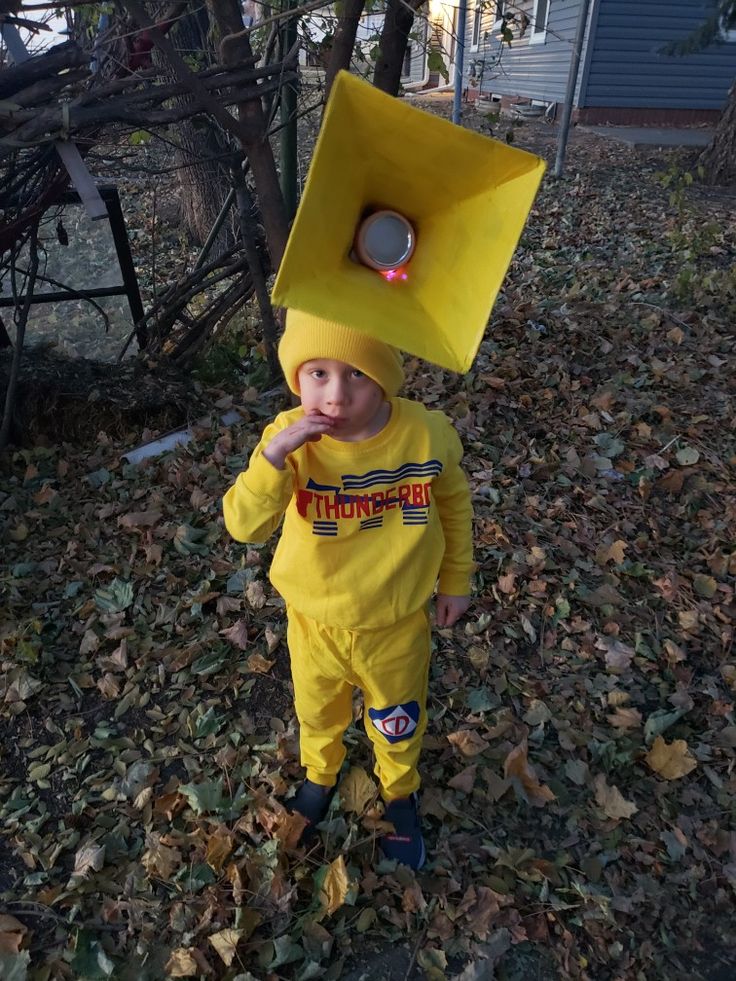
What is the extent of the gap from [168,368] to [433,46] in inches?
88.8

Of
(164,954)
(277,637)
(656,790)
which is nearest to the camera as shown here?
(164,954)

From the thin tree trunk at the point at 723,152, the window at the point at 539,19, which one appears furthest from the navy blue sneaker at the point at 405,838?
the window at the point at 539,19

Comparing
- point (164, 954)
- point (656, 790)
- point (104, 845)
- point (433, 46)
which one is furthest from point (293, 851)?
point (433, 46)

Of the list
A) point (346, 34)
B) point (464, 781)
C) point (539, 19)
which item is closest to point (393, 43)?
point (346, 34)

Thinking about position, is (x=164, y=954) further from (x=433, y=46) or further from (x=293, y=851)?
(x=433, y=46)

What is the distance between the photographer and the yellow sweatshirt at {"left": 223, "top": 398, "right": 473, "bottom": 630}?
1565 millimetres

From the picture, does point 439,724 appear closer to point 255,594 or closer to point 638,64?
point 255,594

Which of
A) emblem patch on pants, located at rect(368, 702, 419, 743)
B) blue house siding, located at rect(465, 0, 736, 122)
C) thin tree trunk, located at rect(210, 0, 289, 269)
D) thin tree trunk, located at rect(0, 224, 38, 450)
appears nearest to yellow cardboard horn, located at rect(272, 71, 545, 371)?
emblem patch on pants, located at rect(368, 702, 419, 743)

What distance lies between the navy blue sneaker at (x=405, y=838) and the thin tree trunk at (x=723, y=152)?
889 centimetres

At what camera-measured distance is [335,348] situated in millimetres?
1350

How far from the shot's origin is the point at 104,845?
210 cm

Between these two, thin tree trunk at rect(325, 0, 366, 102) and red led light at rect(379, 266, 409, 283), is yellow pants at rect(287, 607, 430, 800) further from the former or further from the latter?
thin tree trunk at rect(325, 0, 366, 102)

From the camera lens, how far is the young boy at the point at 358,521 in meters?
1.42

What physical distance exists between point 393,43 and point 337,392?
2.40 meters
